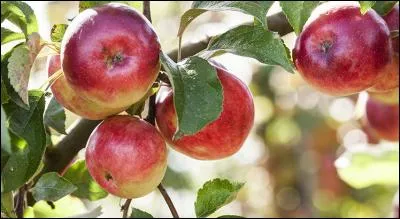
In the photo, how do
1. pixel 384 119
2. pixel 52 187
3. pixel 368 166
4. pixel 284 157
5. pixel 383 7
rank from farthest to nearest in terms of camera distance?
1. pixel 284 157
2. pixel 384 119
3. pixel 368 166
4. pixel 383 7
5. pixel 52 187

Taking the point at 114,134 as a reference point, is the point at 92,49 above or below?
above

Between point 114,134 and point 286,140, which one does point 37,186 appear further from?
point 286,140

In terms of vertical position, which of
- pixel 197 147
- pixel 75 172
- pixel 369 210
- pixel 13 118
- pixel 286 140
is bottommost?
pixel 369 210

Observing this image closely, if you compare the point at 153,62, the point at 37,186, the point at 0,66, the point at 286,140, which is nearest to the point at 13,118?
the point at 0,66

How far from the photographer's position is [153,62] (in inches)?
39.7

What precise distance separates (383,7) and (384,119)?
0.65 metres

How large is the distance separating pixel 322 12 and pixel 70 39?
17.1 inches

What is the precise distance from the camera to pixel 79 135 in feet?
4.62

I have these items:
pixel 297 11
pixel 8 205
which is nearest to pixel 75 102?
pixel 8 205

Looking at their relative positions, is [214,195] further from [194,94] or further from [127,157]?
[194,94]

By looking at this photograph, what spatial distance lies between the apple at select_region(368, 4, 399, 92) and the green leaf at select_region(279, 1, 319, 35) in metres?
0.20

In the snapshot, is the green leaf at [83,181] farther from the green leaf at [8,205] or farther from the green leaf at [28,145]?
the green leaf at [28,145]

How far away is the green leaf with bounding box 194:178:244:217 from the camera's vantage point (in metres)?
1.16

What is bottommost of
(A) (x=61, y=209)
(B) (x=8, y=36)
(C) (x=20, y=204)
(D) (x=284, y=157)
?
(D) (x=284, y=157)
